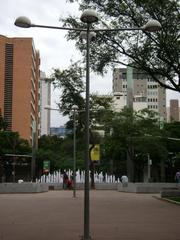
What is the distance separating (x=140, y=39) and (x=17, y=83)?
7837 centimetres

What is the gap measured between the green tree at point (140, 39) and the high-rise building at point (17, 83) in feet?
246

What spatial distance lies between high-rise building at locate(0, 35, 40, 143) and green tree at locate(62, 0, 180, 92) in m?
74.9

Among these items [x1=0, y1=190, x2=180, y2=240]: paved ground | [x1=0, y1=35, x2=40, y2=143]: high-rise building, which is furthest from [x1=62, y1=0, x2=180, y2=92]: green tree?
[x1=0, y1=35, x2=40, y2=143]: high-rise building

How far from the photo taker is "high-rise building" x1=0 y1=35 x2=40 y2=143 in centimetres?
9850

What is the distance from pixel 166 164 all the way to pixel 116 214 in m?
52.6

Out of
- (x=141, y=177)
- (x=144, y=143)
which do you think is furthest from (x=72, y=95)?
(x=141, y=177)

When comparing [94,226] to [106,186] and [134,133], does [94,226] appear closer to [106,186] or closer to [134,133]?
[106,186]

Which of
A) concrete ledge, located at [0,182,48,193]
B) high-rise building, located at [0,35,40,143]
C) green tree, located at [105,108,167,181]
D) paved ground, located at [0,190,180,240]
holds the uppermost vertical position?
high-rise building, located at [0,35,40,143]

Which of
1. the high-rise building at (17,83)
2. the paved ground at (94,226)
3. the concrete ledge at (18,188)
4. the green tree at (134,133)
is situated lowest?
the paved ground at (94,226)

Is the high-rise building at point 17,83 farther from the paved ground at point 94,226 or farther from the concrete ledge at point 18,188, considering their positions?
the paved ground at point 94,226

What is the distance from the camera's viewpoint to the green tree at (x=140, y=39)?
871 inches

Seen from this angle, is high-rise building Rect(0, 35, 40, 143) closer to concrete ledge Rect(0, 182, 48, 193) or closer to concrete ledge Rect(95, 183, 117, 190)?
concrete ledge Rect(95, 183, 117, 190)

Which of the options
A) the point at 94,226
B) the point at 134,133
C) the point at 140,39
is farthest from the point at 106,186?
the point at 94,226

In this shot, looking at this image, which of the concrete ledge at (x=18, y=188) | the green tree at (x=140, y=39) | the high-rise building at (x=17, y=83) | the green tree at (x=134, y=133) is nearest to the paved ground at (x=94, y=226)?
the green tree at (x=140, y=39)
